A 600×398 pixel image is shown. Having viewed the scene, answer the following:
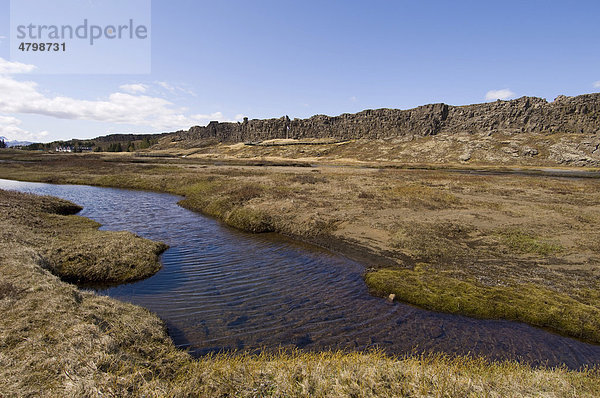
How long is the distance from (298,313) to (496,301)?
9.90 meters

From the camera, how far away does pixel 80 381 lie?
6438 millimetres

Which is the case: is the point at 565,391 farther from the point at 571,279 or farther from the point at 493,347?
the point at 571,279

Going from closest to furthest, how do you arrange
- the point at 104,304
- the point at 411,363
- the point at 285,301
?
1. the point at 411,363
2. the point at 104,304
3. the point at 285,301

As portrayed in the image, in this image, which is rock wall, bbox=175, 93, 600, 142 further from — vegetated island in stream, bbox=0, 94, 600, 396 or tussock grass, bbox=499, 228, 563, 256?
tussock grass, bbox=499, 228, 563, 256

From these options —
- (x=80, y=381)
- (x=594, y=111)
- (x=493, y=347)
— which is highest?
(x=594, y=111)

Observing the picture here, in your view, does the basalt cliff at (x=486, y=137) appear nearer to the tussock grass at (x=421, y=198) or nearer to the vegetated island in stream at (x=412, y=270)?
the vegetated island in stream at (x=412, y=270)

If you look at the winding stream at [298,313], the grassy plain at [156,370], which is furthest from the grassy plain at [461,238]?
the grassy plain at [156,370]

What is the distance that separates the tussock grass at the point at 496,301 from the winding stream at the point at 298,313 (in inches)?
24.1

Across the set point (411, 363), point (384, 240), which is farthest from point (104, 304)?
point (384, 240)

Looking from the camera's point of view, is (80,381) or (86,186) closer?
(80,381)

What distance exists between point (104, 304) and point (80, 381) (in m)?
5.71

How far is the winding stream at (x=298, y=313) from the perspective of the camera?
11.4 m

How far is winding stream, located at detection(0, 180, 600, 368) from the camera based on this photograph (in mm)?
11383

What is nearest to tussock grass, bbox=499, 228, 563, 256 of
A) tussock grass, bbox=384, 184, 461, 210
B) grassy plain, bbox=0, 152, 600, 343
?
grassy plain, bbox=0, 152, 600, 343
